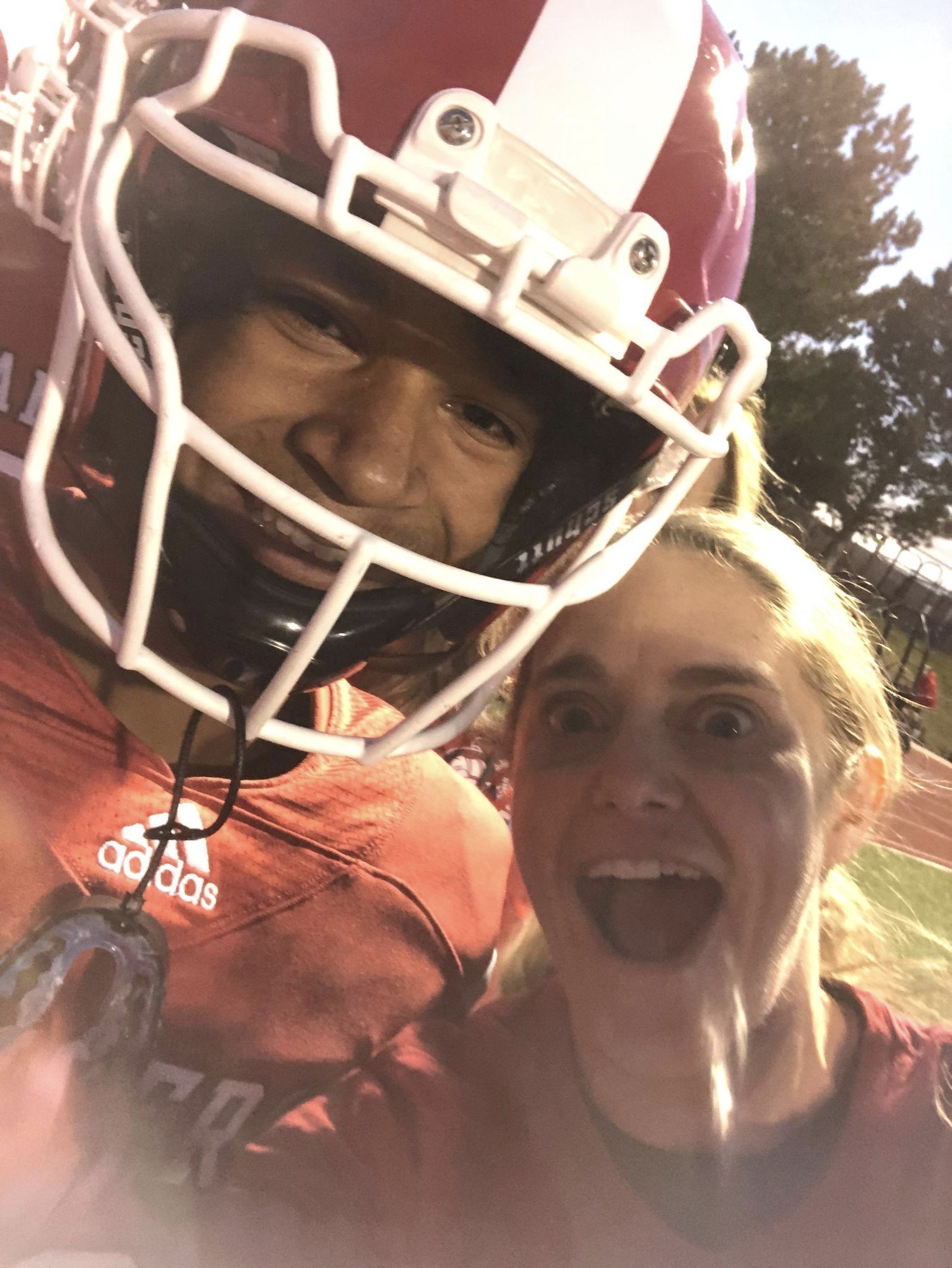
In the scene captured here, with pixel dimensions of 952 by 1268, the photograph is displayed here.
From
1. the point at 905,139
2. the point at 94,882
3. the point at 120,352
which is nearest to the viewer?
the point at 120,352

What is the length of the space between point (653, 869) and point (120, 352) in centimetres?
60

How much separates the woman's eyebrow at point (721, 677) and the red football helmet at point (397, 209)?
0.47 feet

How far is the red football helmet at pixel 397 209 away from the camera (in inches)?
23.8

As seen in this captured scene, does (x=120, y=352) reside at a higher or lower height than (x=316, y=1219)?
A: higher

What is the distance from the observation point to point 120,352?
0.65 m

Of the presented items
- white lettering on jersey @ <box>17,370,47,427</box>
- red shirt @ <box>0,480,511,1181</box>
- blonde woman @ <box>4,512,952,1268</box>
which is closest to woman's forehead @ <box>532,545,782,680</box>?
blonde woman @ <box>4,512,952,1268</box>

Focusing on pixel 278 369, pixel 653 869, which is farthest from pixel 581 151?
pixel 653 869

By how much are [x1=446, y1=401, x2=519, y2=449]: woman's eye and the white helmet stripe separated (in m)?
0.18

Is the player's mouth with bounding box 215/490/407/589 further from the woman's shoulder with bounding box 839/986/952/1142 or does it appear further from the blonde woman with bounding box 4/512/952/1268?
the woman's shoulder with bounding box 839/986/952/1142

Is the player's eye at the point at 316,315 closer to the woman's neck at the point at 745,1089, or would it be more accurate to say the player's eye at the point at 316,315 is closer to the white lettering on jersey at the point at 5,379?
the white lettering on jersey at the point at 5,379

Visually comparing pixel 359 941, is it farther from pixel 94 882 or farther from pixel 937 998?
pixel 937 998

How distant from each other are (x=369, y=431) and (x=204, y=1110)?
55 centimetres

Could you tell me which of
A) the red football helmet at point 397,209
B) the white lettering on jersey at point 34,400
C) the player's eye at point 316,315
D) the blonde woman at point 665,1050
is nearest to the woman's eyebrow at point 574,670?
the blonde woman at point 665,1050

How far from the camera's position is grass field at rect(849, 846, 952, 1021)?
96 centimetres
